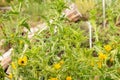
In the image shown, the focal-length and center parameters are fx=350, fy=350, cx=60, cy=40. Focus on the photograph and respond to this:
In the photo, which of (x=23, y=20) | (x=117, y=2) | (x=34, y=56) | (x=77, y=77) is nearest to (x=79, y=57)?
(x=77, y=77)

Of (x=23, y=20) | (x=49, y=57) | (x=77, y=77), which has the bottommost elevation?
(x=77, y=77)

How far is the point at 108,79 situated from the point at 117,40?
46 cm

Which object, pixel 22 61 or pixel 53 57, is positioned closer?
pixel 22 61

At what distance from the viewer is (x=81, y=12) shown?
5438mm

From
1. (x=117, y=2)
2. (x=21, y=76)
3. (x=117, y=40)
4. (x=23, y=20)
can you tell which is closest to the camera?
(x=23, y=20)

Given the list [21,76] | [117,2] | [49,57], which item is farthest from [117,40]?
[117,2]

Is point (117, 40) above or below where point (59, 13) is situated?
below

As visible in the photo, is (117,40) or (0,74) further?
(117,40)

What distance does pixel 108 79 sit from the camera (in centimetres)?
242

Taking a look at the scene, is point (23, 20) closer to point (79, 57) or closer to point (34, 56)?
point (34, 56)

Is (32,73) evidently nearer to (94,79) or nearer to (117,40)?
(94,79)

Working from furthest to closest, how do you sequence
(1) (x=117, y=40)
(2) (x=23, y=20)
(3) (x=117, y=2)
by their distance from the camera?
(3) (x=117, y=2) < (1) (x=117, y=40) < (2) (x=23, y=20)

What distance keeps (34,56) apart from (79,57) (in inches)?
13.1

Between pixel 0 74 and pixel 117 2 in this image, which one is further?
pixel 117 2
